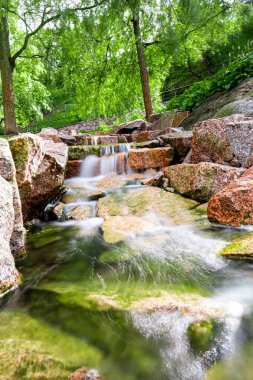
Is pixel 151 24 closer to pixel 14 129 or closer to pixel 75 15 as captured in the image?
pixel 75 15

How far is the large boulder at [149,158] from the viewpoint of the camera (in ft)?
23.1

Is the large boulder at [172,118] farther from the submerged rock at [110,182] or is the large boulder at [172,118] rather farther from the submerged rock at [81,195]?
the submerged rock at [81,195]

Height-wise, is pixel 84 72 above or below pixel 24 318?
above

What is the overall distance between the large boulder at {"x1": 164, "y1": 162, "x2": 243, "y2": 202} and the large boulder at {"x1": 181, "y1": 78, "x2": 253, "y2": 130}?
11.2 feet

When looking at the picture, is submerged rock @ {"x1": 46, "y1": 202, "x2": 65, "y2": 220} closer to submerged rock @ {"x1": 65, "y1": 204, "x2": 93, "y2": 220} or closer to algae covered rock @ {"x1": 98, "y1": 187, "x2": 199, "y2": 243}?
submerged rock @ {"x1": 65, "y1": 204, "x2": 93, "y2": 220}

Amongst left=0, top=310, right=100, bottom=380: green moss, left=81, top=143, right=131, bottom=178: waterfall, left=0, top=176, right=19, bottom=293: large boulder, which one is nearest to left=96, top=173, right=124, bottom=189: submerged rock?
left=81, top=143, right=131, bottom=178: waterfall

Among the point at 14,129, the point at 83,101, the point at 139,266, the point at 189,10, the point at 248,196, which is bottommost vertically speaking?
the point at 139,266

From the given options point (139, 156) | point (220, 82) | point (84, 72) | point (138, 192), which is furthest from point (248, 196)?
point (84, 72)

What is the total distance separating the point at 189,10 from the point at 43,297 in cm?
1067

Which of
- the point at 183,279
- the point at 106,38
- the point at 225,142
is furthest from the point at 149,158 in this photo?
the point at 106,38

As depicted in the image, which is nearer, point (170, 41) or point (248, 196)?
point (248, 196)

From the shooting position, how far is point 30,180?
3.79 m

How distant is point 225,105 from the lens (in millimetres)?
8594

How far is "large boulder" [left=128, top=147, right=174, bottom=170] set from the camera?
23.1ft
